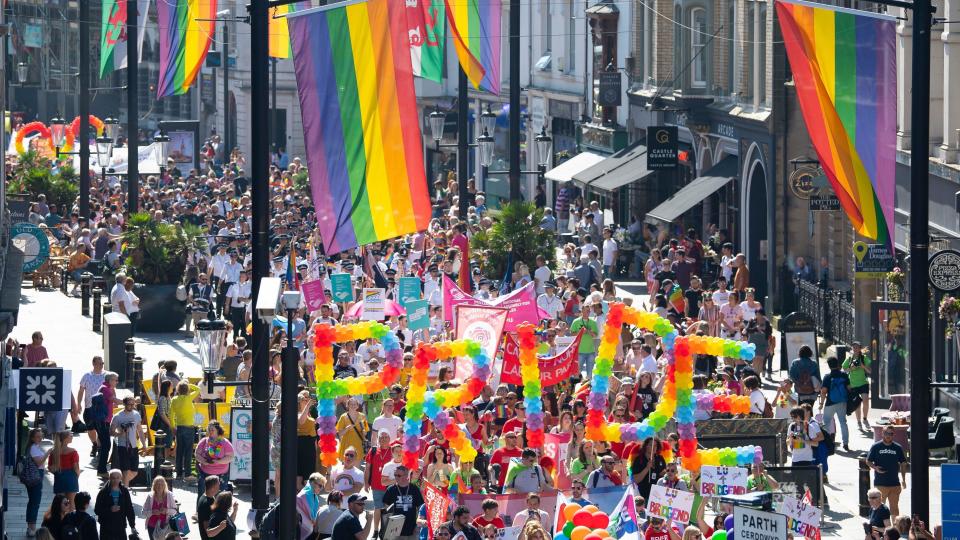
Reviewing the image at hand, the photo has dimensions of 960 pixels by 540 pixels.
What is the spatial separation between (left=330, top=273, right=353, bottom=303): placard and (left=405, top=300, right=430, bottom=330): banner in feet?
11.0

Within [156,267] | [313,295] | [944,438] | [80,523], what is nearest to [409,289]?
[313,295]

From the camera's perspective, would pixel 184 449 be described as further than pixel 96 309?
No

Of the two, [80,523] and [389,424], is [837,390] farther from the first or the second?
[80,523]

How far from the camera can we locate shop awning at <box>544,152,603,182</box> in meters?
51.1

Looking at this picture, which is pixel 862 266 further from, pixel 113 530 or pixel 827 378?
pixel 113 530

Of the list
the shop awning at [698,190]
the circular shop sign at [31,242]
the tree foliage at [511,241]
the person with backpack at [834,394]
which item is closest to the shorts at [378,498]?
the person with backpack at [834,394]

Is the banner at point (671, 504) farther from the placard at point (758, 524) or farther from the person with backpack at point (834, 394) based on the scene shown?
the person with backpack at point (834, 394)

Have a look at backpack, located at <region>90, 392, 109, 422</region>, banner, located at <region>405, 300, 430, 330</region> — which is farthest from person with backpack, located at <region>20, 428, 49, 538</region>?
banner, located at <region>405, 300, 430, 330</region>

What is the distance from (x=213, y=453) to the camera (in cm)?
2052

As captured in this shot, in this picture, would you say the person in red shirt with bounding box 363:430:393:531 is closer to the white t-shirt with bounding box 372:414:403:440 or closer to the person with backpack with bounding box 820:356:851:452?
the white t-shirt with bounding box 372:414:403:440

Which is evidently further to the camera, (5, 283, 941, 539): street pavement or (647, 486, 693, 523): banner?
(5, 283, 941, 539): street pavement

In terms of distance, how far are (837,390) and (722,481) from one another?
5559 millimetres

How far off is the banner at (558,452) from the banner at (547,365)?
1788mm

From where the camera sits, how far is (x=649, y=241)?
4459cm
